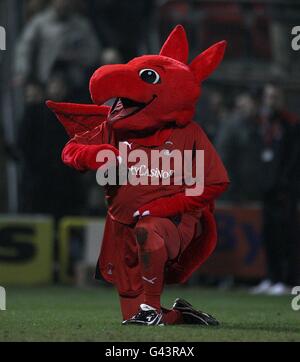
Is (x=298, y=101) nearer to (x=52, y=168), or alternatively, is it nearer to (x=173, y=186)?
(x=52, y=168)

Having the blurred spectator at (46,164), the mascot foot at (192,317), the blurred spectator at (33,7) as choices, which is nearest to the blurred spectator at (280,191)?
the blurred spectator at (46,164)

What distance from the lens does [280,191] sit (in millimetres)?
13398

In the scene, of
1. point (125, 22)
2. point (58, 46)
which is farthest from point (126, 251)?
point (125, 22)

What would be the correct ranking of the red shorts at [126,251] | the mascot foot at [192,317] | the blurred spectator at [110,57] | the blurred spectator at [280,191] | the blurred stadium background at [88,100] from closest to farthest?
the red shorts at [126,251] → the mascot foot at [192,317] → the blurred spectator at [280,191] → the blurred spectator at [110,57] → the blurred stadium background at [88,100]

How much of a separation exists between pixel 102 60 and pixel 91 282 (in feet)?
8.11

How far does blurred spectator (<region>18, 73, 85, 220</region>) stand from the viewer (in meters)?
14.2

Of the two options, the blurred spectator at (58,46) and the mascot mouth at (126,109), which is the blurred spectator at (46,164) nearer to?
the blurred spectator at (58,46)

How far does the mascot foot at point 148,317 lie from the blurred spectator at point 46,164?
21.3 feet

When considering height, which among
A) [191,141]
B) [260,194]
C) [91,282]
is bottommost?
[91,282]

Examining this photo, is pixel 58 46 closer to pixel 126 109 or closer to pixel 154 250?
pixel 126 109

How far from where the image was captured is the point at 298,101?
14.3m

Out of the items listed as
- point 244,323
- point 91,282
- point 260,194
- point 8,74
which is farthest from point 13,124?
point 244,323

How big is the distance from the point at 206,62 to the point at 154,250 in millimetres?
1297

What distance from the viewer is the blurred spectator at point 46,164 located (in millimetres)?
14164
